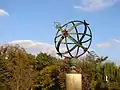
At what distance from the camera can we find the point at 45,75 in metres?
36.4

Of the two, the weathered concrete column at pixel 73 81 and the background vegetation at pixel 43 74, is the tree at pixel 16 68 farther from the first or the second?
the weathered concrete column at pixel 73 81

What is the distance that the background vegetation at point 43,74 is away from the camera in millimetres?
30734

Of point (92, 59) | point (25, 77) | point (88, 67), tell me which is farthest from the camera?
point (92, 59)

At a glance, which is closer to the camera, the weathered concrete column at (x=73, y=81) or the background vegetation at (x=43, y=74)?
the weathered concrete column at (x=73, y=81)

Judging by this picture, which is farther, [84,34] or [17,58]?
[17,58]

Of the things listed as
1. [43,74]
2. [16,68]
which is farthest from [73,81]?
[43,74]

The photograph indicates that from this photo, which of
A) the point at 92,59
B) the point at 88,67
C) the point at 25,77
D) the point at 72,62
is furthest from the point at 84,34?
the point at 92,59

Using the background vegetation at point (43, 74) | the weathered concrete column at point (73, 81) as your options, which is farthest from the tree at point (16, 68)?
the weathered concrete column at point (73, 81)

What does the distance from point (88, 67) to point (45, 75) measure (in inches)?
212

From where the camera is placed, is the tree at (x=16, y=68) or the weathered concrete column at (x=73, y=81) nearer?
the weathered concrete column at (x=73, y=81)

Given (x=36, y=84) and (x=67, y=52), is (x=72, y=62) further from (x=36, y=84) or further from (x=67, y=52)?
(x=36, y=84)

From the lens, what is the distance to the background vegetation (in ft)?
101

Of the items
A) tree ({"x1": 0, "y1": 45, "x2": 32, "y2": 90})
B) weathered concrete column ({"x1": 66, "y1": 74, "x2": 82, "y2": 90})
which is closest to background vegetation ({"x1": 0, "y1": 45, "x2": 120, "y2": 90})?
tree ({"x1": 0, "y1": 45, "x2": 32, "y2": 90})

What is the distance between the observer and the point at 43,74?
37.0 metres
